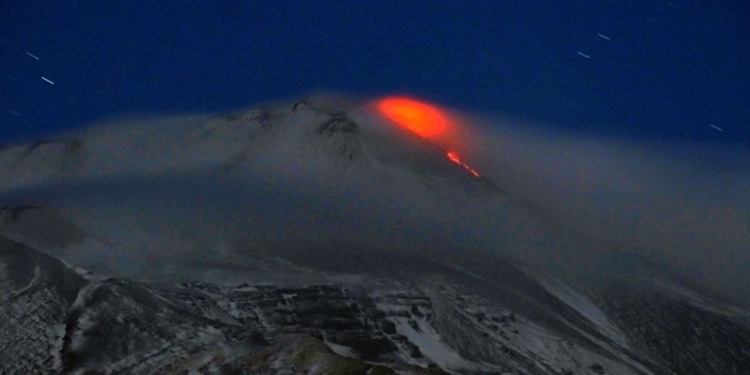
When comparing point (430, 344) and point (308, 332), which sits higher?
point (430, 344)

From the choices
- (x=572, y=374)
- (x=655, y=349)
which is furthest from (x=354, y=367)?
(x=655, y=349)

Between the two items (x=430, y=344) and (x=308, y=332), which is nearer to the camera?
(x=308, y=332)

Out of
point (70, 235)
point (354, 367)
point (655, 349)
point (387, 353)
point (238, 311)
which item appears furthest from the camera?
point (70, 235)

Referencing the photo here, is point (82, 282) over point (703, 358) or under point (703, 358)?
under

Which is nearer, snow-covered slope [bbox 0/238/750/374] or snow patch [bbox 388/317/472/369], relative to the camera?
snow-covered slope [bbox 0/238/750/374]

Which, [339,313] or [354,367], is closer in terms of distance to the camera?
[354,367]

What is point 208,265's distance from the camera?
169375 mm

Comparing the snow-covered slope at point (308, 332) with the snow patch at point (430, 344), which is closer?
the snow-covered slope at point (308, 332)

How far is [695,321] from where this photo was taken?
189m

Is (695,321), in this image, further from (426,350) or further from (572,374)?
(426,350)

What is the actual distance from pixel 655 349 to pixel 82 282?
109m

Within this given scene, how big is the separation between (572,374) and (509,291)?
49.4 m

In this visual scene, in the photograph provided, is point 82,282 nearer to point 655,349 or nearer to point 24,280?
point 24,280

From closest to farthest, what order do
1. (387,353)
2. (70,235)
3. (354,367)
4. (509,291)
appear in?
(354,367)
(387,353)
(509,291)
(70,235)
